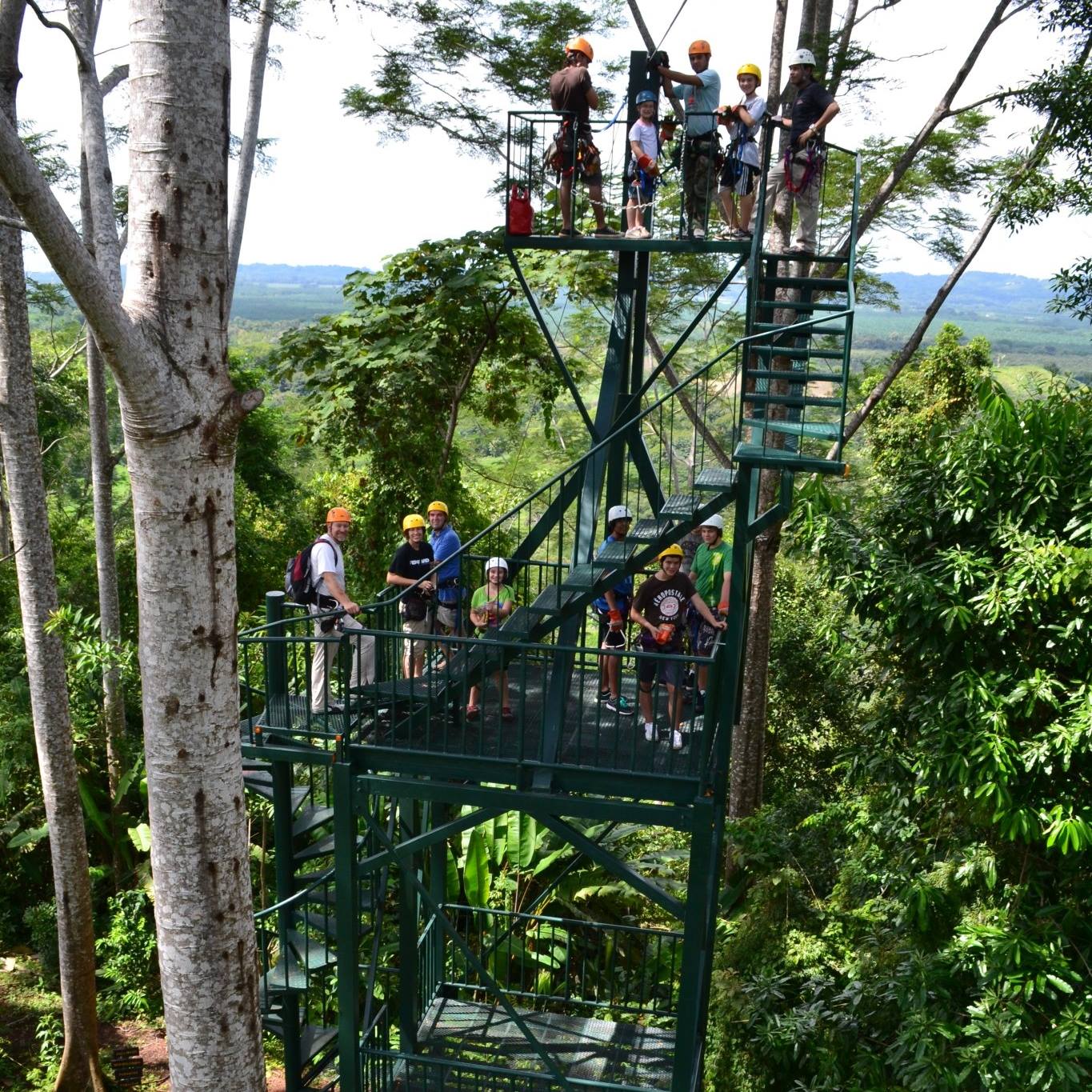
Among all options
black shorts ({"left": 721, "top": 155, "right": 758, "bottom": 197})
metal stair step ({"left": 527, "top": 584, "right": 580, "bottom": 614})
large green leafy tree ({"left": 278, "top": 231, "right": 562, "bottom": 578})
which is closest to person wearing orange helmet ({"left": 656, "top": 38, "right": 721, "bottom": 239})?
black shorts ({"left": 721, "top": 155, "right": 758, "bottom": 197})

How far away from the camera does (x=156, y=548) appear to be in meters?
4.10

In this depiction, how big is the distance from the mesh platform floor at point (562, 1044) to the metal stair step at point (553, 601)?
3.84 meters

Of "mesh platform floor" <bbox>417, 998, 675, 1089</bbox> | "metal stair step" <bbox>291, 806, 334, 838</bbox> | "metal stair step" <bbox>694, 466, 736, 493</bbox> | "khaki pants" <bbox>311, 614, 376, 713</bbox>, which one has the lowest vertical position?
"mesh platform floor" <bbox>417, 998, 675, 1089</bbox>

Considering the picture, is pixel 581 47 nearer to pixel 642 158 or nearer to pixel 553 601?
pixel 642 158

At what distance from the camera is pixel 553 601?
756 cm

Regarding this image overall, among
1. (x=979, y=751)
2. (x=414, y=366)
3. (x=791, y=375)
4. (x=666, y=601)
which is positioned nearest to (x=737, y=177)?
(x=791, y=375)

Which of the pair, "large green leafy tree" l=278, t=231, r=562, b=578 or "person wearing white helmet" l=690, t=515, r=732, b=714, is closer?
"person wearing white helmet" l=690, t=515, r=732, b=714

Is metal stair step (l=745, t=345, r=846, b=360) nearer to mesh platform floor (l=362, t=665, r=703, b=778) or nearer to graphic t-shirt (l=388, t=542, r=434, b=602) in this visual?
mesh platform floor (l=362, t=665, r=703, b=778)

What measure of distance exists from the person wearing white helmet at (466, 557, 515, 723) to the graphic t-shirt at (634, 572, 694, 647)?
3.19 ft

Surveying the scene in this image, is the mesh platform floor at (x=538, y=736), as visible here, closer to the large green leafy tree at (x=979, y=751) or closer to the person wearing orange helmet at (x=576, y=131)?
the large green leafy tree at (x=979, y=751)

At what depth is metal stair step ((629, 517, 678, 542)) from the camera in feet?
23.8

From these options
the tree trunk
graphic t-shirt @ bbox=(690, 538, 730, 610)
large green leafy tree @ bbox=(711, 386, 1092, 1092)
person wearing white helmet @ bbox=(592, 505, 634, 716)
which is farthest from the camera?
the tree trunk

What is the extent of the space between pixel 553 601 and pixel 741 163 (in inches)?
144

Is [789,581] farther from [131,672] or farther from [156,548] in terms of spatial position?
[156,548]
